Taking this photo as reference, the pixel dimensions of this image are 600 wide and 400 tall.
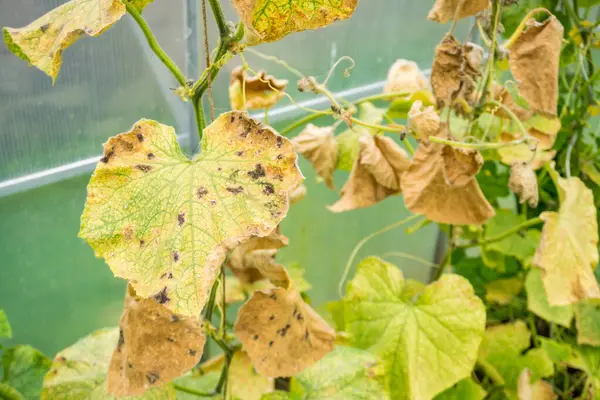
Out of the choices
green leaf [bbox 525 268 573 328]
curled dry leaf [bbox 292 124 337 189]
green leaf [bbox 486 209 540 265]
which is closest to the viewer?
curled dry leaf [bbox 292 124 337 189]

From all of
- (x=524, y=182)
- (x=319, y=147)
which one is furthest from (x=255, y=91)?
(x=524, y=182)

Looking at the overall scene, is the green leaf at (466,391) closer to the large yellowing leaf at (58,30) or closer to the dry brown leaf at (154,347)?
the dry brown leaf at (154,347)

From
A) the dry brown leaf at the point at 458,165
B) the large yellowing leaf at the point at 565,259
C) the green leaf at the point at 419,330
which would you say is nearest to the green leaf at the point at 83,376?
the green leaf at the point at 419,330

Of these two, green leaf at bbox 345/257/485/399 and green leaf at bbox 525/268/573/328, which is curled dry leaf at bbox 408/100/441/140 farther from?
green leaf at bbox 525/268/573/328

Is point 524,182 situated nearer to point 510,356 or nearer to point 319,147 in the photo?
point 319,147

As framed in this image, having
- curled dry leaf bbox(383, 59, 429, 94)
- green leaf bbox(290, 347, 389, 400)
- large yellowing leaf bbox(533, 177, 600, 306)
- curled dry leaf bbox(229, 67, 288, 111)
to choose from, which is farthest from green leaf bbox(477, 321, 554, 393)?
curled dry leaf bbox(229, 67, 288, 111)

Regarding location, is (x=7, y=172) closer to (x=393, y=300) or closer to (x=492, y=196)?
(x=393, y=300)
